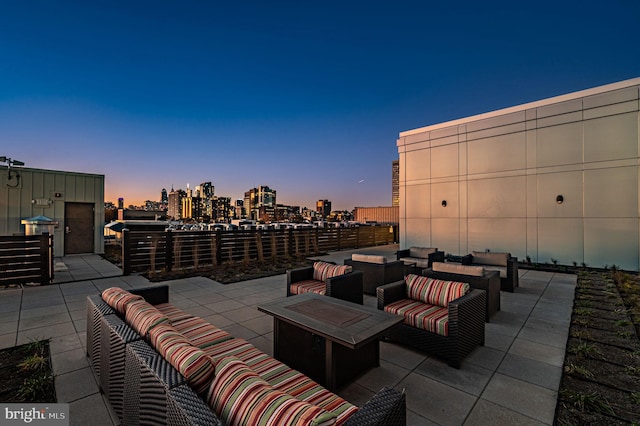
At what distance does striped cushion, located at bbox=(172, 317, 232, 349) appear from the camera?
239 cm

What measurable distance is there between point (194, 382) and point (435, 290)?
3.10 meters

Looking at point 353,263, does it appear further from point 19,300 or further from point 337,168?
point 337,168

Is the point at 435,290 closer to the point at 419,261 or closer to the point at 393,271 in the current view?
the point at 393,271

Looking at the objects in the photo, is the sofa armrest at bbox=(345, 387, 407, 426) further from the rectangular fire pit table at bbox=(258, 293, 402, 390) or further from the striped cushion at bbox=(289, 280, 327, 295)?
the striped cushion at bbox=(289, 280, 327, 295)

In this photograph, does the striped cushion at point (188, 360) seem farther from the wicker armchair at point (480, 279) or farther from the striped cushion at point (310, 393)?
the wicker armchair at point (480, 279)

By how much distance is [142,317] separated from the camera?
2070 mm

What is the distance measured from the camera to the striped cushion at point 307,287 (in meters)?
4.41

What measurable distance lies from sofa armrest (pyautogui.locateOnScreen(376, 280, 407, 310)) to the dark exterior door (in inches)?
512

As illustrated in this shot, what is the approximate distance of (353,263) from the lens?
5.99 metres

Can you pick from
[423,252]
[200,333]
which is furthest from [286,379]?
[423,252]

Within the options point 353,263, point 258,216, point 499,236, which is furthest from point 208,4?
point 258,216

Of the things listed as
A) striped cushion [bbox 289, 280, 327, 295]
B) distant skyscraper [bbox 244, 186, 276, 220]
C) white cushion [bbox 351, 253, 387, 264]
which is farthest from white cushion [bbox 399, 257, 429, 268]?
distant skyscraper [bbox 244, 186, 276, 220]

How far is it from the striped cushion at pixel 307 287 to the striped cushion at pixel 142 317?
251 centimetres

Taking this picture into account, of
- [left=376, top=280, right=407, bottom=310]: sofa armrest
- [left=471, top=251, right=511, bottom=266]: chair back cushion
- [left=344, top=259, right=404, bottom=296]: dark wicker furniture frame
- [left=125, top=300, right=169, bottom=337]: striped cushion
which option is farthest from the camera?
[left=471, top=251, right=511, bottom=266]: chair back cushion
